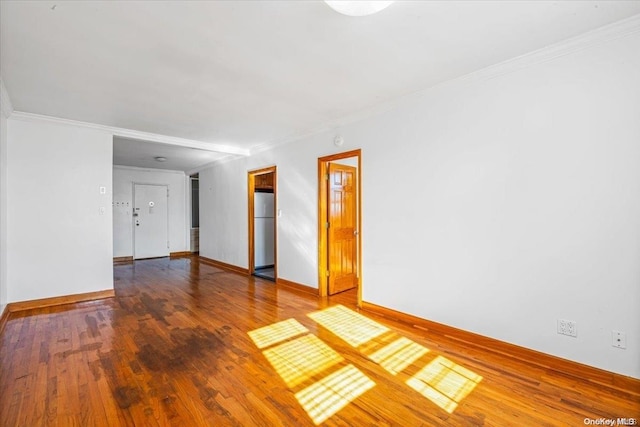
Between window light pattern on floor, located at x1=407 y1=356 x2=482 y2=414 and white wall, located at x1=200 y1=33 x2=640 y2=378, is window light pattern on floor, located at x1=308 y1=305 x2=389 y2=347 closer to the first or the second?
white wall, located at x1=200 y1=33 x2=640 y2=378

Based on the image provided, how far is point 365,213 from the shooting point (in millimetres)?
3732

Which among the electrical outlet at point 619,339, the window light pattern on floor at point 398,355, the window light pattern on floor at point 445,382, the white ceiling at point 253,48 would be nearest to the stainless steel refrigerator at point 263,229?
the white ceiling at point 253,48

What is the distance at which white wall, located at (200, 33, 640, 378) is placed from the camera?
2080 millimetres

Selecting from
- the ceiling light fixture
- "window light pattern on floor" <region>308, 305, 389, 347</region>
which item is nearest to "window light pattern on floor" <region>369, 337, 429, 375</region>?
"window light pattern on floor" <region>308, 305, 389, 347</region>

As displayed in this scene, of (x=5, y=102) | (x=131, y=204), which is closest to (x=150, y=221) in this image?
(x=131, y=204)

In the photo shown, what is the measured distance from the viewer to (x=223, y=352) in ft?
8.63

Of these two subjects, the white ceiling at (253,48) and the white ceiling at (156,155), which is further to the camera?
the white ceiling at (156,155)

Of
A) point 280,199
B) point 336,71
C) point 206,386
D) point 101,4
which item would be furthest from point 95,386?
point 280,199

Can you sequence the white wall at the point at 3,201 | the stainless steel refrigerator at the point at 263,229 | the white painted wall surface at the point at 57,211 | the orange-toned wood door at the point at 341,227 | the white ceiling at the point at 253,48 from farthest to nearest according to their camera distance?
1. the stainless steel refrigerator at the point at 263,229
2. the orange-toned wood door at the point at 341,227
3. the white painted wall surface at the point at 57,211
4. the white wall at the point at 3,201
5. the white ceiling at the point at 253,48

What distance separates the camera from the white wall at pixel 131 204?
24.7ft

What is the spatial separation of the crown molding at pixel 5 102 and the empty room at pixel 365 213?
0.11ft

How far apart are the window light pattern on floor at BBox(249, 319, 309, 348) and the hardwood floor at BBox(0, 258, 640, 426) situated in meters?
0.01

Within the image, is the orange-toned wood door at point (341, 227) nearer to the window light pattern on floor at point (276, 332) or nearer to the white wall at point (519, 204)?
A: the white wall at point (519, 204)

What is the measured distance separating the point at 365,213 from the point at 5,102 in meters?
4.23
